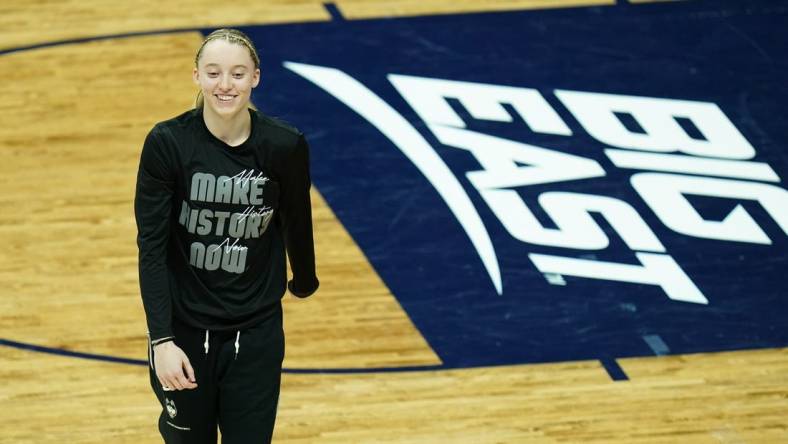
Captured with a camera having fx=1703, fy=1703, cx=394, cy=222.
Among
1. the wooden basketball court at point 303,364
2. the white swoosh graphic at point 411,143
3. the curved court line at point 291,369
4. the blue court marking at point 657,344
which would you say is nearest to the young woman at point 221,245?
the wooden basketball court at point 303,364

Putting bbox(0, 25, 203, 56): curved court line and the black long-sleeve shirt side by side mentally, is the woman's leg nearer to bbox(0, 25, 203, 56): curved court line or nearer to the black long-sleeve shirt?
the black long-sleeve shirt

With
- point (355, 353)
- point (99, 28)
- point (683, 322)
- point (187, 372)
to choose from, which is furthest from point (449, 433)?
point (99, 28)

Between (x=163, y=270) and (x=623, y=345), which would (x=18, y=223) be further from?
(x=163, y=270)

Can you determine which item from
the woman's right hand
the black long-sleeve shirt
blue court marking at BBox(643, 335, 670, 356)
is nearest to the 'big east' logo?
blue court marking at BBox(643, 335, 670, 356)

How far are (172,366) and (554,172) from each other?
420 cm

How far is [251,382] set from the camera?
4.57 meters

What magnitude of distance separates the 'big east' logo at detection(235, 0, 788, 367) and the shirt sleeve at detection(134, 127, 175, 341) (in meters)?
2.66

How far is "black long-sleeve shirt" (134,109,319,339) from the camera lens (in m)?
4.30

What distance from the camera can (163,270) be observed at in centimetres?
432

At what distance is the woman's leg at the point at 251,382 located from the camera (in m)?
4.54

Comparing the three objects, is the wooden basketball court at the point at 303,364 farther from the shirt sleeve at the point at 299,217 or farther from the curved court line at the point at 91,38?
A: the shirt sleeve at the point at 299,217

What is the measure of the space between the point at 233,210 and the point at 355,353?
8.47 ft

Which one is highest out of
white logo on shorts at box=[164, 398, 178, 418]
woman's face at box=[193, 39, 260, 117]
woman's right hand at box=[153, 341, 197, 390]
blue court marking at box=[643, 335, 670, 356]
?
woman's face at box=[193, 39, 260, 117]

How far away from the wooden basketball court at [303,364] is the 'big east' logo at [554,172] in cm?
18
